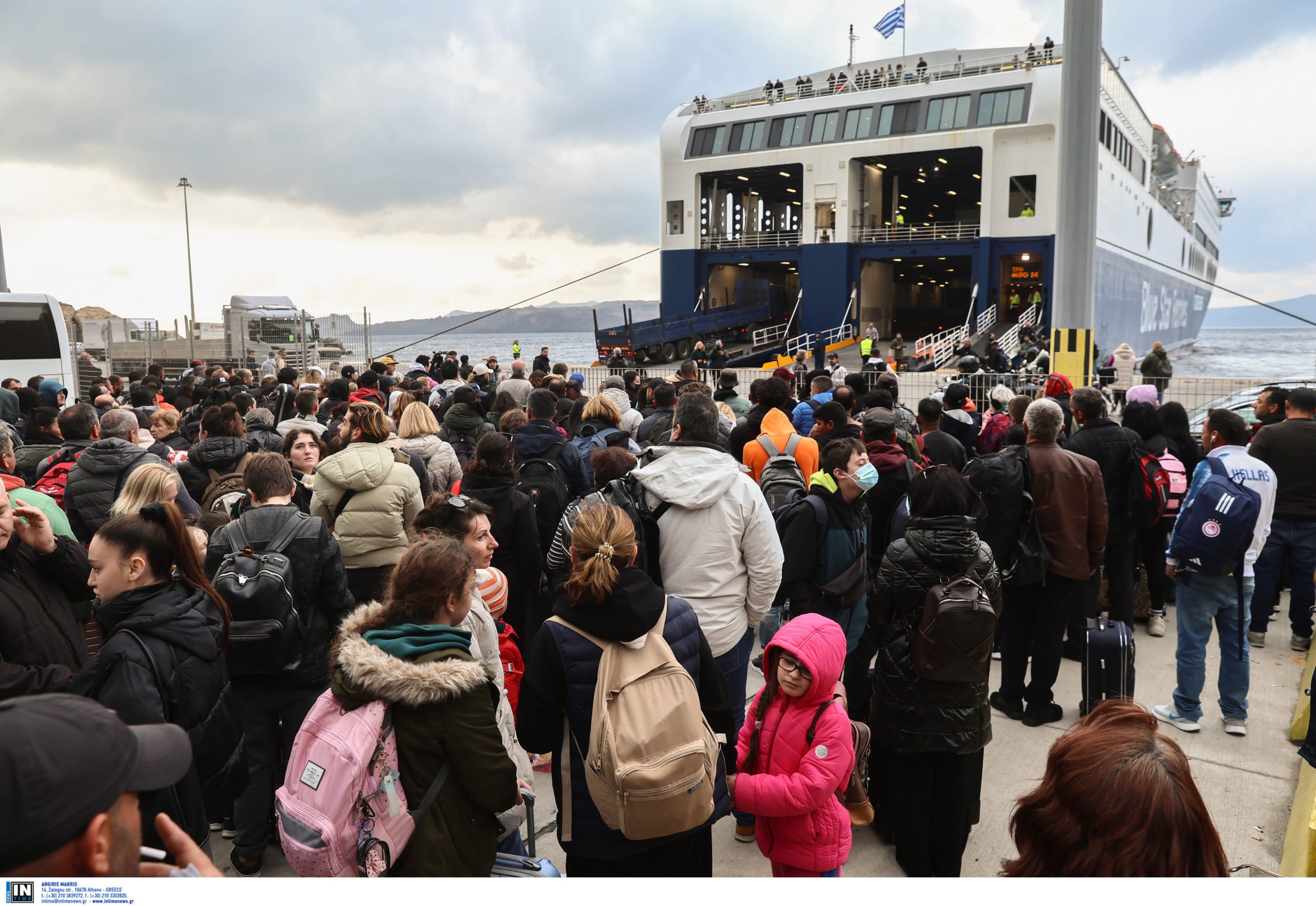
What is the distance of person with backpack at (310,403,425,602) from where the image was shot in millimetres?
4629

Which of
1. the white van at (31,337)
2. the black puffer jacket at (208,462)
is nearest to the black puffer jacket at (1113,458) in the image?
the black puffer jacket at (208,462)

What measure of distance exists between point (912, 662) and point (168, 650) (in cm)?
288

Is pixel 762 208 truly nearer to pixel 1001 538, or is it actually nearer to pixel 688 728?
pixel 1001 538

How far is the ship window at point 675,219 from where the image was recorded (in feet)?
112

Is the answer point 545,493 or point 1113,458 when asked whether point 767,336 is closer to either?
point 1113,458

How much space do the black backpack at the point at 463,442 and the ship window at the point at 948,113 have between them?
27.8 meters

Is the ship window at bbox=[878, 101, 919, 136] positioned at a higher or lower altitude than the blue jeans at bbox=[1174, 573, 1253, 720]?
higher

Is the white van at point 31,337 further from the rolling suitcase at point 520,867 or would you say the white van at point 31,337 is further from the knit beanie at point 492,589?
the rolling suitcase at point 520,867

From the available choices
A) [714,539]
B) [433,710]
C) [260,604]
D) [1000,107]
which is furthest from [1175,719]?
[1000,107]

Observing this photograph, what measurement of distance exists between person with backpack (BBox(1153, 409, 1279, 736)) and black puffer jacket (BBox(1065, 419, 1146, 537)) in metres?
0.94

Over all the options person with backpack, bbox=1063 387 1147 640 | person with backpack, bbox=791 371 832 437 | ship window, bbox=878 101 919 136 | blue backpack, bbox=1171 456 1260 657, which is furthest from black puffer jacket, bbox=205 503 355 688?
ship window, bbox=878 101 919 136

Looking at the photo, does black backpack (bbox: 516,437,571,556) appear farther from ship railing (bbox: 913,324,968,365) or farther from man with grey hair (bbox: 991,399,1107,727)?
ship railing (bbox: 913,324,968,365)

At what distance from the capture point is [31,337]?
15.4 metres

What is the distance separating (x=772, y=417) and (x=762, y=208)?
3937 cm
